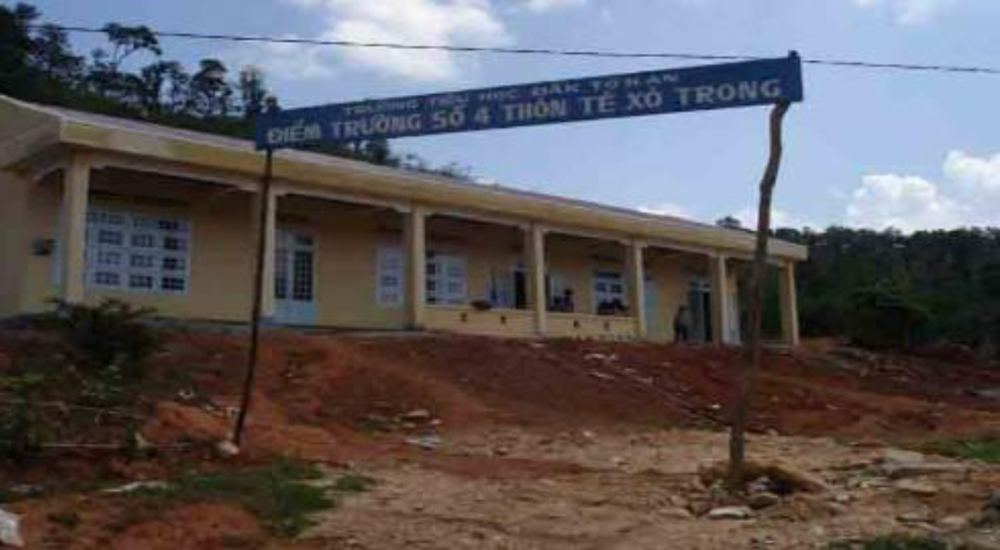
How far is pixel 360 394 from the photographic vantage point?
706 inches

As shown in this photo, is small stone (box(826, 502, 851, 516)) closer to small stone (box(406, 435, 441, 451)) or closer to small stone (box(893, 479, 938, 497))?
small stone (box(893, 479, 938, 497))

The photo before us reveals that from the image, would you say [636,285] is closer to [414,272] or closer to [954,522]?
[414,272]

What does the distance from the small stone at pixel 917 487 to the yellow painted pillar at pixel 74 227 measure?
1397cm

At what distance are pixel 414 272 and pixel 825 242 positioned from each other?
2216 inches

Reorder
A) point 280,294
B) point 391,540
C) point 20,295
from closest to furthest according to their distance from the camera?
point 391,540
point 20,295
point 280,294

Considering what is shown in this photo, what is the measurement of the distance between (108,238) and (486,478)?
12.7m

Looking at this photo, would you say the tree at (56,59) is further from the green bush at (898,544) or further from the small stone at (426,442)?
the green bush at (898,544)

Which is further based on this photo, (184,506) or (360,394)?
(360,394)

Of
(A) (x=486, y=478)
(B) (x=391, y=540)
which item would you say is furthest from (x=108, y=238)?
(B) (x=391, y=540)

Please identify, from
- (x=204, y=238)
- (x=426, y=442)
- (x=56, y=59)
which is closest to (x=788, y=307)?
(x=204, y=238)

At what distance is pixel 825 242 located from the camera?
75812 millimetres

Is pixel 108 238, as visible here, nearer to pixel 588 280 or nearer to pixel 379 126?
pixel 379 126

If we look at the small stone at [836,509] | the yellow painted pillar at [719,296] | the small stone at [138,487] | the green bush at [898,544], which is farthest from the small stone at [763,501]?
the yellow painted pillar at [719,296]

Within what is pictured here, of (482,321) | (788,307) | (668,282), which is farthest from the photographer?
(788,307)
